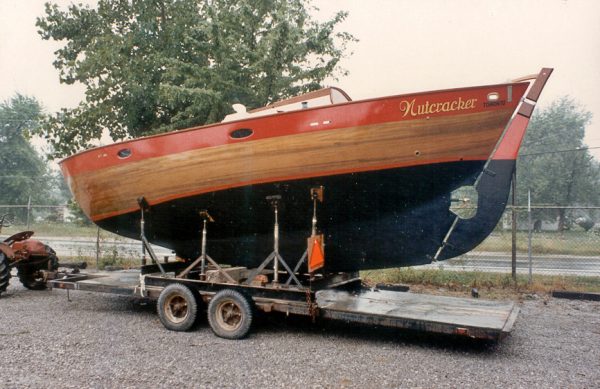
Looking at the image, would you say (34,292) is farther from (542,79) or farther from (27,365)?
(542,79)

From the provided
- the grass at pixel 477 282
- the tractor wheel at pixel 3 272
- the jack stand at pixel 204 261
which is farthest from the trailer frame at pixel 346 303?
the grass at pixel 477 282

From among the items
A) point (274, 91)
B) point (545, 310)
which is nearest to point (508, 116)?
point (545, 310)

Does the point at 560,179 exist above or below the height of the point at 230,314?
above

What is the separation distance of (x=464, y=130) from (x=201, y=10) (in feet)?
29.0

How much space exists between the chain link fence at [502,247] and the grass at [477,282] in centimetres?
34

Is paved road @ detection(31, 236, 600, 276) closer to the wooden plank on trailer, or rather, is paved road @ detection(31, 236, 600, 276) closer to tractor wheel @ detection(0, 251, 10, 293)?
tractor wheel @ detection(0, 251, 10, 293)

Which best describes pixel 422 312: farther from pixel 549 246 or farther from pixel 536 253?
pixel 549 246

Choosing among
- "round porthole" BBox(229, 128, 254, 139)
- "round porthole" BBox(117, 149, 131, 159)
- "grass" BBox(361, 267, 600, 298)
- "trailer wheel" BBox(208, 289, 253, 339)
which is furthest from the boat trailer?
"grass" BBox(361, 267, 600, 298)

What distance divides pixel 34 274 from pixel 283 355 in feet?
17.9

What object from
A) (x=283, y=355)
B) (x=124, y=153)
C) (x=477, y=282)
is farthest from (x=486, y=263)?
(x=124, y=153)

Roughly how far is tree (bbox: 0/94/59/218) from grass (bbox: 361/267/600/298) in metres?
36.2

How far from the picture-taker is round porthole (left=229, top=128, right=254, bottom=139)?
4988 millimetres

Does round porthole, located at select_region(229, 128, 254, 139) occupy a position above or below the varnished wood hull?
above

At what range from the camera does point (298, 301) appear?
181 inches
